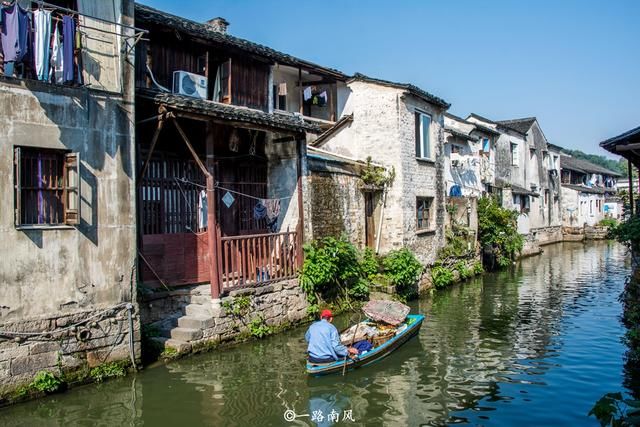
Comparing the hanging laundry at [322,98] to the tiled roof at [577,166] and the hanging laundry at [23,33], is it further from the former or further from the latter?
the tiled roof at [577,166]

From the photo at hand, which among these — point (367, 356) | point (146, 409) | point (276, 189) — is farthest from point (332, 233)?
point (146, 409)

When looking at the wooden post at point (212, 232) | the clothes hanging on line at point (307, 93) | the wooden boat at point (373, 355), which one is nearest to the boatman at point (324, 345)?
the wooden boat at point (373, 355)

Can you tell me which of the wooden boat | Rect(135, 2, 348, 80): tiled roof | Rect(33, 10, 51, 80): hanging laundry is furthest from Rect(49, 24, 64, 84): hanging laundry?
the wooden boat

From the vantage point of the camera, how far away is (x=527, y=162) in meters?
38.6

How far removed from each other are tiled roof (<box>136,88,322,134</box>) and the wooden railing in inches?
109

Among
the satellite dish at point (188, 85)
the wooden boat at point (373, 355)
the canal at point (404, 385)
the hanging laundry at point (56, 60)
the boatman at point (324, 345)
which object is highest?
the satellite dish at point (188, 85)

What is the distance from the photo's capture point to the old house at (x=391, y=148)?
18969 mm

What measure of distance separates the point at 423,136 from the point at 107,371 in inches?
587

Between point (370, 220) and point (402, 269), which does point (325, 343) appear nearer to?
point (402, 269)

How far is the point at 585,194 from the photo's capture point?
48.3 metres

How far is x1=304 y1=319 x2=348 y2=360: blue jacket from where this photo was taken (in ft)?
32.5

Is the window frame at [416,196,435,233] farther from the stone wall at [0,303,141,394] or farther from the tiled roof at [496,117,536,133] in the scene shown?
the tiled roof at [496,117,536,133]

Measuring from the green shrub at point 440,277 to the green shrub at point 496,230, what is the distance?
513 cm

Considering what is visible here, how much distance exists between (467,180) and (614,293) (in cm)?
1024
